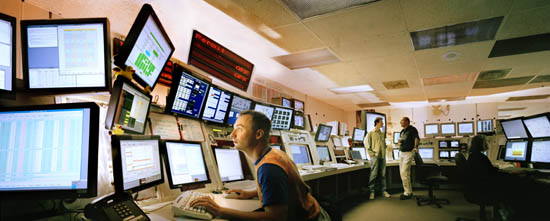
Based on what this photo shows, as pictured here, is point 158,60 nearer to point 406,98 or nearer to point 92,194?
point 92,194

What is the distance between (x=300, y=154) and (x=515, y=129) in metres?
2.90

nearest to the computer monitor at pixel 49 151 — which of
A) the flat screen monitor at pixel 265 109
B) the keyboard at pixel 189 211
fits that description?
the keyboard at pixel 189 211

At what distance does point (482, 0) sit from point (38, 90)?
3755mm

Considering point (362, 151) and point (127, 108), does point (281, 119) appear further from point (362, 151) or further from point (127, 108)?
point (362, 151)

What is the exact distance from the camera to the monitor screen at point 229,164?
2.01 metres

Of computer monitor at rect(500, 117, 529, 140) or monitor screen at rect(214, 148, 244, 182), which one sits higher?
computer monitor at rect(500, 117, 529, 140)

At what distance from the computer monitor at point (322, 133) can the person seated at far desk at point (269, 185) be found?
263 cm

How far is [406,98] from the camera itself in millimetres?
8594

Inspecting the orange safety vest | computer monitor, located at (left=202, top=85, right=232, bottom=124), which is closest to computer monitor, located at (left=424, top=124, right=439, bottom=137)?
computer monitor, located at (left=202, top=85, right=232, bottom=124)

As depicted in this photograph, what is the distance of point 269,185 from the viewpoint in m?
1.27

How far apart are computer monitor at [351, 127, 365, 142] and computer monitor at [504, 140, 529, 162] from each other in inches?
91.7

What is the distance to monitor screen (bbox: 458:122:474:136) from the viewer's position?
22.6ft

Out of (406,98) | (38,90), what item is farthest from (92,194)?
(406,98)

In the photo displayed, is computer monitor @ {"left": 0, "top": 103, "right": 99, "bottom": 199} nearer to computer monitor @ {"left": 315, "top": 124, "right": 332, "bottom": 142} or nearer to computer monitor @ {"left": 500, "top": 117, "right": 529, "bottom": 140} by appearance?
computer monitor @ {"left": 315, "top": 124, "right": 332, "bottom": 142}
